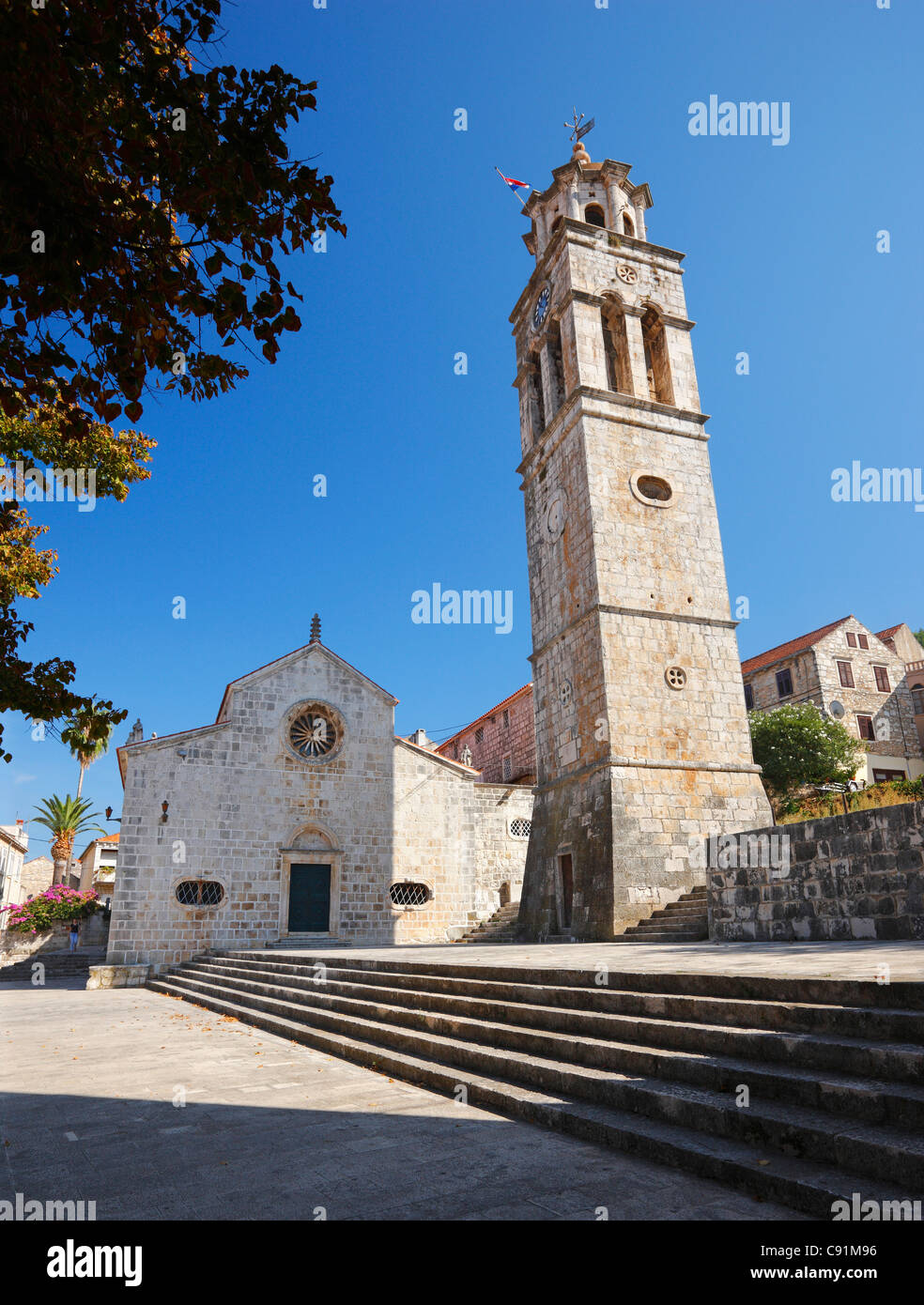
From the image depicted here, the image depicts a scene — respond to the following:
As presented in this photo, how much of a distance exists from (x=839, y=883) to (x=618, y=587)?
30.5 feet

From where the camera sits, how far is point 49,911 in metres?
25.4

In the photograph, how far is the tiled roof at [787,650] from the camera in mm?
33188

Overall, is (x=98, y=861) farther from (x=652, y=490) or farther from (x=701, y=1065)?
(x=701, y=1065)

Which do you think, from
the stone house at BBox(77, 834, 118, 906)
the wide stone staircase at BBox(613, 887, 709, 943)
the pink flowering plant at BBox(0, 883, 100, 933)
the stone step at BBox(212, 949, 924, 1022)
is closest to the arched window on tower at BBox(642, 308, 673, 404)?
the wide stone staircase at BBox(613, 887, 709, 943)

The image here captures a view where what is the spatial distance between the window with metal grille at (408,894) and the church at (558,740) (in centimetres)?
5

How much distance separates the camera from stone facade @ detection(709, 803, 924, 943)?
26.1 feet

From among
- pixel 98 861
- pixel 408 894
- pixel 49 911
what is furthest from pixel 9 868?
pixel 408 894

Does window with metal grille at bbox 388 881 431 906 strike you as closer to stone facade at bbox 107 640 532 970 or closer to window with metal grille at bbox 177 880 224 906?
stone facade at bbox 107 640 532 970

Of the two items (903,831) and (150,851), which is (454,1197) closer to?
(903,831)

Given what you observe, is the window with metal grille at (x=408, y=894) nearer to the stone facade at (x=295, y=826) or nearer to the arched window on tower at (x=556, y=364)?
the stone facade at (x=295, y=826)

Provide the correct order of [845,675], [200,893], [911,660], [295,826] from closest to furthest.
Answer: [200,893] < [295,826] < [845,675] < [911,660]

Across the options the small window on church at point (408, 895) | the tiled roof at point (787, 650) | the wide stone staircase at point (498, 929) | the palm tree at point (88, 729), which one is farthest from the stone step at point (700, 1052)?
the tiled roof at point (787, 650)

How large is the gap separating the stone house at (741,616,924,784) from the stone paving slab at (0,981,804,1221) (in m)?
30.4

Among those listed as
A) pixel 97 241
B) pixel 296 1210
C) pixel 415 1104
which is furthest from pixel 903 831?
pixel 97 241
